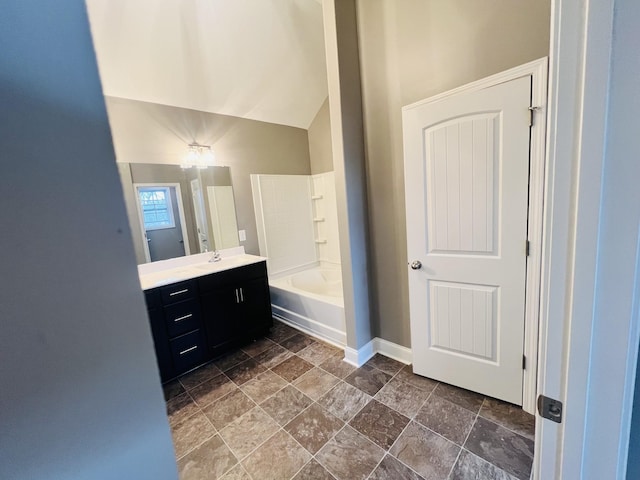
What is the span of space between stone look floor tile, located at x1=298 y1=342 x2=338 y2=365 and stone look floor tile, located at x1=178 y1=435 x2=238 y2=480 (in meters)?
0.96

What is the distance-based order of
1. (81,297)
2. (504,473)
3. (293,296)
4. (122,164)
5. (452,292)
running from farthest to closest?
(293,296) < (122,164) < (452,292) < (504,473) < (81,297)

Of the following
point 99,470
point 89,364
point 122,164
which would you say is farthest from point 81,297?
point 122,164

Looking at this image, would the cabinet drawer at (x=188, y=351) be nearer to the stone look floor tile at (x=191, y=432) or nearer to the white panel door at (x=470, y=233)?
the stone look floor tile at (x=191, y=432)

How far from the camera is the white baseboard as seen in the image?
2234 mm

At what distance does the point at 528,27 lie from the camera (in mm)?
1378

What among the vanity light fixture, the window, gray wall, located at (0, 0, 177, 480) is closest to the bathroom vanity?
the window

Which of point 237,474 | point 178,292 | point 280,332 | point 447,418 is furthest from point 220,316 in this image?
point 447,418

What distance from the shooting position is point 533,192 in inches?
57.2

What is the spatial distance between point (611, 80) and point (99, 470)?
103cm

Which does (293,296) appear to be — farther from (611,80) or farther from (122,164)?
(611,80)

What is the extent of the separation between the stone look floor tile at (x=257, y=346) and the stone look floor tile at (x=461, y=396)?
61.8 inches

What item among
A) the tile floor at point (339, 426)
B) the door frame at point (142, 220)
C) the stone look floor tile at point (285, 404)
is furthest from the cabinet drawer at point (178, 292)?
the stone look floor tile at point (285, 404)

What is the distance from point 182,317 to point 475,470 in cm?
221

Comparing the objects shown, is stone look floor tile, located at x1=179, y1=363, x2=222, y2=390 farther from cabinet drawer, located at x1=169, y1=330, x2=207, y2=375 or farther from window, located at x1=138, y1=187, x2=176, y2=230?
window, located at x1=138, y1=187, x2=176, y2=230
